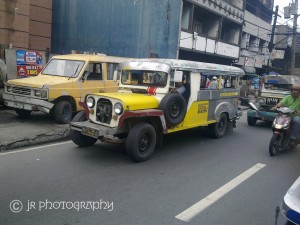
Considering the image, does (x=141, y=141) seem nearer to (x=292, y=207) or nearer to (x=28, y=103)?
(x=292, y=207)

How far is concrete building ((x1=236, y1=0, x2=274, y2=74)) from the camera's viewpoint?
27.3 meters

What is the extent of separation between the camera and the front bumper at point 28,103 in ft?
27.8

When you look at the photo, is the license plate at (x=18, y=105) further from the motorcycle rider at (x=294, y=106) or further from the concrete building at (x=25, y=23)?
the concrete building at (x=25, y=23)

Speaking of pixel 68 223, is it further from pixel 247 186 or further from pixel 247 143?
pixel 247 143

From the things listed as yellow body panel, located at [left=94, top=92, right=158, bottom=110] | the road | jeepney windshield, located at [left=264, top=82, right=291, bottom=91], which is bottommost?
the road

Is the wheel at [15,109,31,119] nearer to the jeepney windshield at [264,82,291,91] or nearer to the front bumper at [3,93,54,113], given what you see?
the front bumper at [3,93,54,113]

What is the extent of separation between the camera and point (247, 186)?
5285 mm

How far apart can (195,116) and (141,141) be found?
6.69 ft

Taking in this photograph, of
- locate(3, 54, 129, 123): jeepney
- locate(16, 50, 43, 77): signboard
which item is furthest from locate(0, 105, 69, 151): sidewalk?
locate(16, 50, 43, 77): signboard

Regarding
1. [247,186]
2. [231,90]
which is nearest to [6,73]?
[231,90]

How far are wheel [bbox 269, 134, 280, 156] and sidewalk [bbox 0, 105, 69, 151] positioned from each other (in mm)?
4962

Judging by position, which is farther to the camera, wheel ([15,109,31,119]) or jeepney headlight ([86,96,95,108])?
wheel ([15,109,31,119])

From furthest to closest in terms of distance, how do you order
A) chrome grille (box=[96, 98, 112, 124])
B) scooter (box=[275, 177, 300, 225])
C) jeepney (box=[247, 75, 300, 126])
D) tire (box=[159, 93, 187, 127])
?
jeepney (box=[247, 75, 300, 126]) < tire (box=[159, 93, 187, 127]) < chrome grille (box=[96, 98, 112, 124]) < scooter (box=[275, 177, 300, 225])

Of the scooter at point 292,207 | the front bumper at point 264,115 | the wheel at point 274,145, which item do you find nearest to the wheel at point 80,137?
the wheel at point 274,145
